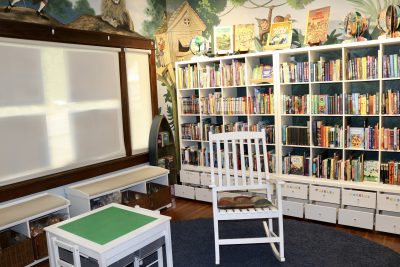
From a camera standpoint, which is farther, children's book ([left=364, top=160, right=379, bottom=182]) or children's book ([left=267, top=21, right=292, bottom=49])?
children's book ([left=267, top=21, right=292, bottom=49])

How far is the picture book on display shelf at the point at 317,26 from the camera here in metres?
3.52

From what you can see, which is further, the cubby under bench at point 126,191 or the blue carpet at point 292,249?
the cubby under bench at point 126,191

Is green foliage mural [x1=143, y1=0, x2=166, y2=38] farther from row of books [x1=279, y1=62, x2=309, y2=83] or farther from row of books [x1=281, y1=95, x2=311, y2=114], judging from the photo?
row of books [x1=281, y1=95, x2=311, y2=114]

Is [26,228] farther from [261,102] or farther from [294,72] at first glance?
Result: [294,72]

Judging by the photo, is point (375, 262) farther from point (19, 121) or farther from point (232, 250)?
point (19, 121)

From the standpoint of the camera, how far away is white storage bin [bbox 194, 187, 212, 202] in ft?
14.0

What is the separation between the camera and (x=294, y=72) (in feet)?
12.1

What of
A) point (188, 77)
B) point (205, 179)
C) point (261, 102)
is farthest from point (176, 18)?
point (205, 179)

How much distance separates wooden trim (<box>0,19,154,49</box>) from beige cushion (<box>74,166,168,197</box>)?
57.5 inches

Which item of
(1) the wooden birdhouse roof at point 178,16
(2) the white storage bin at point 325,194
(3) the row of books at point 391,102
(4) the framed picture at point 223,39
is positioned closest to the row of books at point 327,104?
(3) the row of books at point 391,102

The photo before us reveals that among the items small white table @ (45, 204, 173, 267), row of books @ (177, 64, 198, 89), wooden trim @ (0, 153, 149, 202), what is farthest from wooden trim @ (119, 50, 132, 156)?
small white table @ (45, 204, 173, 267)

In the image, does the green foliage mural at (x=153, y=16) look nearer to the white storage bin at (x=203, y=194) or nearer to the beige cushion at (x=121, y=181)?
the beige cushion at (x=121, y=181)

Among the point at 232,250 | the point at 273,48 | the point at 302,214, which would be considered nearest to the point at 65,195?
the point at 232,250

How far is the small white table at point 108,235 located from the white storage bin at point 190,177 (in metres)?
1.82
